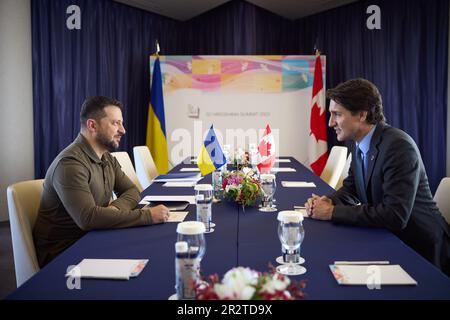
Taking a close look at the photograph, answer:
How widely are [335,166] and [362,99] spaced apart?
8.66 feet

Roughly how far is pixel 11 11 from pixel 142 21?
2.12m

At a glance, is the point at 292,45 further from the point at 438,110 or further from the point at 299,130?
the point at 438,110

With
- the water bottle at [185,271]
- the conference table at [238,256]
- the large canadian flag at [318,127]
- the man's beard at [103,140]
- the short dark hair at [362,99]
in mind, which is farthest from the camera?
the large canadian flag at [318,127]

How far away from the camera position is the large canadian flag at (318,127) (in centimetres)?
683

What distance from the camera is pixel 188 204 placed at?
8.90 feet

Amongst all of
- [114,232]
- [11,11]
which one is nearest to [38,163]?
[11,11]

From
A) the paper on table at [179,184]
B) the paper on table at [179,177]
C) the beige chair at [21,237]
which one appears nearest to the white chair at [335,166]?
the paper on table at [179,177]

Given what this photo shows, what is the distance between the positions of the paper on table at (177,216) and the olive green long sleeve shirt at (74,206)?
0.15 metres

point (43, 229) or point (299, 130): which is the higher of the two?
point (299, 130)

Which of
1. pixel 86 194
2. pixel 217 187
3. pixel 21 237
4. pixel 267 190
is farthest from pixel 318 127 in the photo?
pixel 21 237

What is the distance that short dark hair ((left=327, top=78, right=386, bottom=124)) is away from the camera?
243 centimetres

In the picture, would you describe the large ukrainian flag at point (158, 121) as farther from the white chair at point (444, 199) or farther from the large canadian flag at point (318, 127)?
the white chair at point (444, 199)

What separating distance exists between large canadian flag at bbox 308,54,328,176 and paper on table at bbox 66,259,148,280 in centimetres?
554

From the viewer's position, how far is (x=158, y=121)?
697cm
